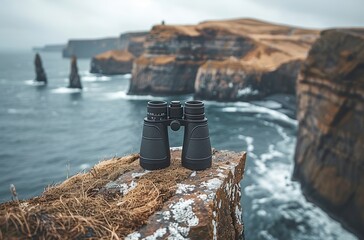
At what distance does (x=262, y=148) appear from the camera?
3350 centimetres

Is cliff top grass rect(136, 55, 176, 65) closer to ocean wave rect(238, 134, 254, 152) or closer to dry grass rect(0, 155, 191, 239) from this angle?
ocean wave rect(238, 134, 254, 152)

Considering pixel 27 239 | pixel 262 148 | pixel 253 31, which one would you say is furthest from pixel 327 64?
pixel 253 31

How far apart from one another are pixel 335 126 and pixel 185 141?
1667cm

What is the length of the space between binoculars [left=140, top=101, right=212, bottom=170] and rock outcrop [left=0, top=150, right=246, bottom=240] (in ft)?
0.56

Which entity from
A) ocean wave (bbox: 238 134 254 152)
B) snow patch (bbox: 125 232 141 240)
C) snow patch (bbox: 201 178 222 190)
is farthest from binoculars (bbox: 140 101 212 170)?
ocean wave (bbox: 238 134 254 152)

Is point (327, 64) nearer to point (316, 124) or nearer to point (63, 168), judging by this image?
point (316, 124)

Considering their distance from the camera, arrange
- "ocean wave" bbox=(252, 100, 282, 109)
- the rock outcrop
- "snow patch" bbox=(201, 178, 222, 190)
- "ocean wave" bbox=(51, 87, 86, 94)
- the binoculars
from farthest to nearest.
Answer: "ocean wave" bbox=(51, 87, 86, 94) < "ocean wave" bbox=(252, 100, 282, 109) < the binoculars < "snow patch" bbox=(201, 178, 222, 190) < the rock outcrop

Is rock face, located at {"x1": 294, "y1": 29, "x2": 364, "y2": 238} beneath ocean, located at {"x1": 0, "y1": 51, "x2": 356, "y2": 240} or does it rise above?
above

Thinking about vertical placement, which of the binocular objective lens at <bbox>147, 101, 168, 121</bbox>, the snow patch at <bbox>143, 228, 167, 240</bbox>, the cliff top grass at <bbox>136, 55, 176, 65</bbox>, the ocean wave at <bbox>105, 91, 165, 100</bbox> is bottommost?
the ocean wave at <bbox>105, 91, 165, 100</bbox>

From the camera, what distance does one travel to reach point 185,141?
5.73 meters

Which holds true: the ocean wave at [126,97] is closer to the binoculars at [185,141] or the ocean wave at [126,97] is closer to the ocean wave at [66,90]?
the ocean wave at [66,90]

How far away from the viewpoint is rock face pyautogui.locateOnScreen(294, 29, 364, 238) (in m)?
17.7

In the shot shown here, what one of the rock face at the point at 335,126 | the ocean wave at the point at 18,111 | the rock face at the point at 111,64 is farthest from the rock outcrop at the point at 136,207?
the rock face at the point at 111,64

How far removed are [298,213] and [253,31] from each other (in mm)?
72465
